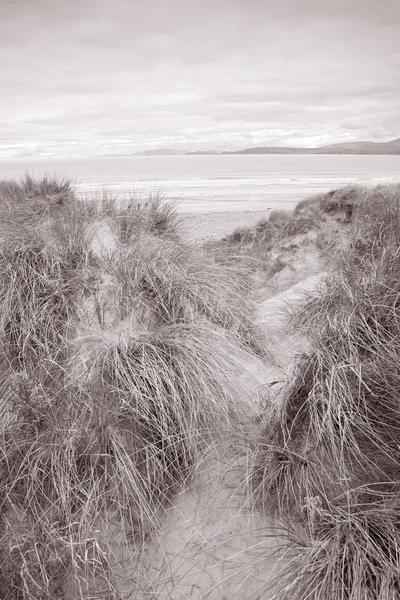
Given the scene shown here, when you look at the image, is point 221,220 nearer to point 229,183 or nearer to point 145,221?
point 145,221

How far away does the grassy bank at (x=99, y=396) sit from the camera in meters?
2.34

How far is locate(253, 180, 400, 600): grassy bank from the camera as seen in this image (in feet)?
6.35

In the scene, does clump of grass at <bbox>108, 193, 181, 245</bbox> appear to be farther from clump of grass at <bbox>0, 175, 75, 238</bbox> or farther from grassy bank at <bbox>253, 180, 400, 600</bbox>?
grassy bank at <bbox>253, 180, 400, 600</bbox>

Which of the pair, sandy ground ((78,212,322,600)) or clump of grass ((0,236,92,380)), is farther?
clump of grass ((0,236,92,380))

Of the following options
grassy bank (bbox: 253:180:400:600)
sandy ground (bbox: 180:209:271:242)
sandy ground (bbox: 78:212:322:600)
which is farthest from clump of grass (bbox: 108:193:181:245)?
sandy ground (bbox: 180:209:271:242)

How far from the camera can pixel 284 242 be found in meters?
8.02

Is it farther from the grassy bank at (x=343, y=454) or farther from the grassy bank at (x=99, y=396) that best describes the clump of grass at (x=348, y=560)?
the grassy bank at (x=99, y=396)

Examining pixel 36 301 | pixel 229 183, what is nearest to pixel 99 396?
pixel 36 301

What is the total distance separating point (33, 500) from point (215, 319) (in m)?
1.95

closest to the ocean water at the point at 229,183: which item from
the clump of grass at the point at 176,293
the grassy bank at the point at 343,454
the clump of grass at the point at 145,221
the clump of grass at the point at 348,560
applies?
the clump of grass at the point at 145,221

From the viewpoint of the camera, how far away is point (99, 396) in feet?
9.30

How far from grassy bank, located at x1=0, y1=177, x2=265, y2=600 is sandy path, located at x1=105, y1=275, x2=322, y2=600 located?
0.10 meters

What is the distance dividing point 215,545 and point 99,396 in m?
1.08

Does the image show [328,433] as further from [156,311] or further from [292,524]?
[156,311]
